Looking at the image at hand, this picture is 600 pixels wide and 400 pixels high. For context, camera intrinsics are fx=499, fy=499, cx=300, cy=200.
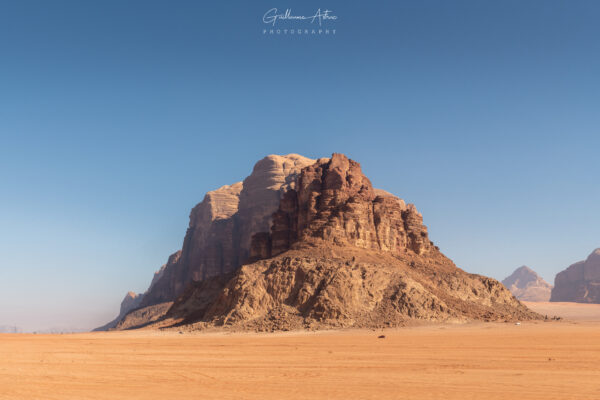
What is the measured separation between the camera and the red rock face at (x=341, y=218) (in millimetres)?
83625

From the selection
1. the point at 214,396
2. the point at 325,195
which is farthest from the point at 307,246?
the point at 214,396

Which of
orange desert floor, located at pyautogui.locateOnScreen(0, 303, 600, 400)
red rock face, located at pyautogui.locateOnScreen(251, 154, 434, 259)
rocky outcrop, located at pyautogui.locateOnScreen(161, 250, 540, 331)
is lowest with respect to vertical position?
orange desert floor, located at pyautogui.locateOnScreen(0, 303, 600, 400)

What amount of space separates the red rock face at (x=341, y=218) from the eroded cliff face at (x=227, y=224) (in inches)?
2199

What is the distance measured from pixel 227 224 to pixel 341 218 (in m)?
87.7

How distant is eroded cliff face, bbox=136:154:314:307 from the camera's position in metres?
157

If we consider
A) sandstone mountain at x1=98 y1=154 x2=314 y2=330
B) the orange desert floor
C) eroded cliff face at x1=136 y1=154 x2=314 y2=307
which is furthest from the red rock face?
sandstone mountain at x1=98 y1=154 x2=314 y2=330

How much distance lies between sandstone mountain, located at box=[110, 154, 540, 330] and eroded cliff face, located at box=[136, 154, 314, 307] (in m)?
49.8

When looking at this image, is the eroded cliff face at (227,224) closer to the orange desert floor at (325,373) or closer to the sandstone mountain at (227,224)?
the sandstone mountain at (227,224)

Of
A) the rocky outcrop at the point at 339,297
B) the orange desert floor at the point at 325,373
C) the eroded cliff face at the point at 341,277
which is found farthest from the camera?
the eroded cliff face at the point at 341,277

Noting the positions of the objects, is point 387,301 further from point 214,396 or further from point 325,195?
point 214,396

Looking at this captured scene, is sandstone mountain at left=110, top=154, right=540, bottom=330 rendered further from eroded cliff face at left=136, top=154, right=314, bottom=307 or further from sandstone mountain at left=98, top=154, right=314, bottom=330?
sandstone mountain at left=98, top=154, right=314, bottom=330

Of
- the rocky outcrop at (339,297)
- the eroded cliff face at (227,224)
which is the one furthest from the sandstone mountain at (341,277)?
the eroded cliff face at (227,224)

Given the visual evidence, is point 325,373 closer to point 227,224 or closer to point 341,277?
point 341,277

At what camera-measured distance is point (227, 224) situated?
166m
